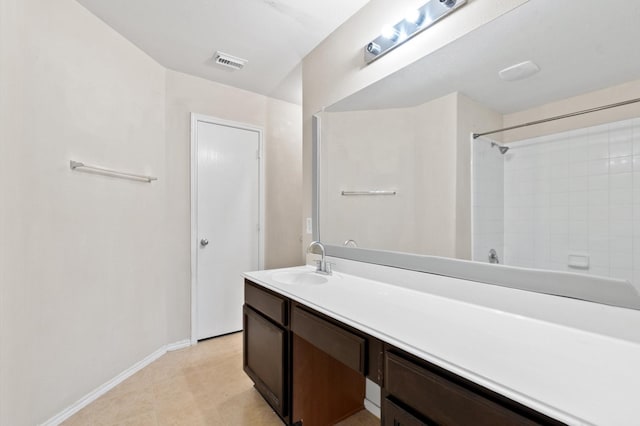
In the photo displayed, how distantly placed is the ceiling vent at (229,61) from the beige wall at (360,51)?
21.8 inches

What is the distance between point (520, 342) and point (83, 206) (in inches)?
94.0

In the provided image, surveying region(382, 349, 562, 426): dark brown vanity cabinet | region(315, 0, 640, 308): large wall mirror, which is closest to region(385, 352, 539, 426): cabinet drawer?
region(382, 349, 562, 426): dark brown vanity cabinet

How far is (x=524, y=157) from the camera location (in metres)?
1.06

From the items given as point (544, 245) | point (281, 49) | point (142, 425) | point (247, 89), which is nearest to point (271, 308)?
point (142, 425)

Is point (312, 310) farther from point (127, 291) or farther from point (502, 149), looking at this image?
point (127, 291)

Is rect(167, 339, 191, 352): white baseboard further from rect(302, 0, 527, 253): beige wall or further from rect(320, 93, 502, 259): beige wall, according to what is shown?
rect(320, 93, 502, 259): beige wall

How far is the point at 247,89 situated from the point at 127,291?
84.4 inches

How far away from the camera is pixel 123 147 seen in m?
2.15

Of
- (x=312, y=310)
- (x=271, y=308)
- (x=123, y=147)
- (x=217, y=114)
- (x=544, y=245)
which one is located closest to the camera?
(x=544, y=245)

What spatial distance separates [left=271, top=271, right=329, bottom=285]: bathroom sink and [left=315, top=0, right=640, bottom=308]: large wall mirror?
1.50ft

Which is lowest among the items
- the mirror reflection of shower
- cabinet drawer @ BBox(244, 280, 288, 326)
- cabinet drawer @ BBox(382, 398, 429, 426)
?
cabinet drawer @ BBox(382, 398, 429, 426)

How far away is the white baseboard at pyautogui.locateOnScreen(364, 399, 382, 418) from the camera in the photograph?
67.5 inches

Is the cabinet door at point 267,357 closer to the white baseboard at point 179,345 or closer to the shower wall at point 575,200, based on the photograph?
the white baseboard at point 179,345

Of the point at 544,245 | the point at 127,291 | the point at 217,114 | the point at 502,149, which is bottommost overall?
the point at 127,291
